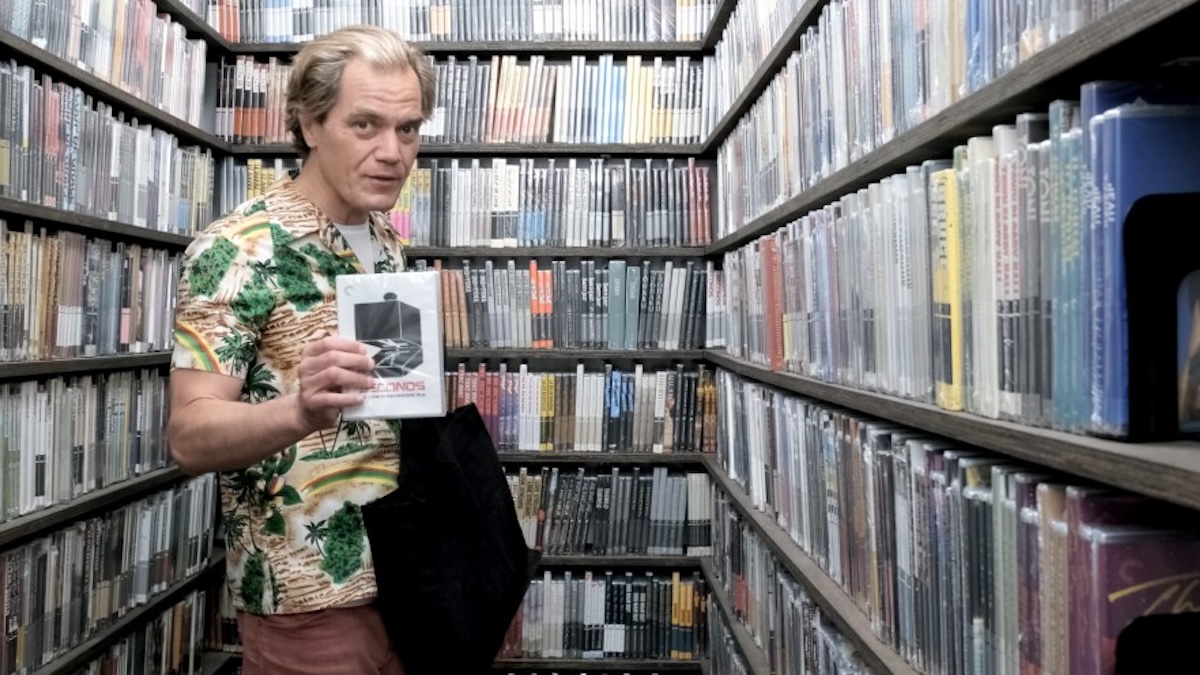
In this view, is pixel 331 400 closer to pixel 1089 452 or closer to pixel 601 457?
pixel 1089 452

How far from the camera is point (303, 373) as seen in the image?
42.8 inches

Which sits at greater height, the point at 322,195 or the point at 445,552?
the point at 322,195

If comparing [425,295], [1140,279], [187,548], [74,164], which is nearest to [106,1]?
[74,164]

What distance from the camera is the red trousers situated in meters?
1.28

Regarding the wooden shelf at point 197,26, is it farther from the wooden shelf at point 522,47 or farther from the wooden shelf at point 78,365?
the wooden shelf at point 78,365

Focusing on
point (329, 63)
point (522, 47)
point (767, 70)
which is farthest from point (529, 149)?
point (329, 63)

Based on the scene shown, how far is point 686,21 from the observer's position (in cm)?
314

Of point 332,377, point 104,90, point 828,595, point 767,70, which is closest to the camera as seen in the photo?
point 332,377

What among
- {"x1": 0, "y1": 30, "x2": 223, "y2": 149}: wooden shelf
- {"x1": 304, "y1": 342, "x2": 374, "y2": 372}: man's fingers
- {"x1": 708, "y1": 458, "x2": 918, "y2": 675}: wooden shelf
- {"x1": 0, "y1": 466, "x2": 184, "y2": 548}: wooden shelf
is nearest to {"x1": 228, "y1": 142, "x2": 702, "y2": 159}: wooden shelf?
{"x1": 0, "y1": 30, "x2": 223, "y2": 149}: wooden shelf

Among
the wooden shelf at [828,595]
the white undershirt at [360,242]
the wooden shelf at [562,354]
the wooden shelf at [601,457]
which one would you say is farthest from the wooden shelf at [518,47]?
the white undershirt at [360,242]

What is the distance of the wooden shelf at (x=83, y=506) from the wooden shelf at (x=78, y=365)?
0.97ft

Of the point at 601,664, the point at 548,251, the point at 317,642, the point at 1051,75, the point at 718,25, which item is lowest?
the point at 601,664

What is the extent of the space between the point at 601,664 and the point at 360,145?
2.18 m

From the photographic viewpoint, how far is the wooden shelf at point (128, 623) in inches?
82.3
